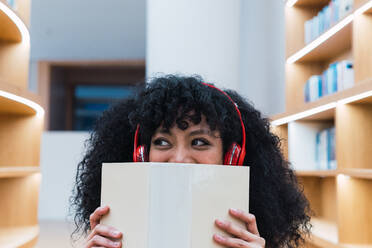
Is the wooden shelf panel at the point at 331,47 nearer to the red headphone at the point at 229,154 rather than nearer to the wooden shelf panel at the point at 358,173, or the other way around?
the wooden shelf panel at the point at 358,173

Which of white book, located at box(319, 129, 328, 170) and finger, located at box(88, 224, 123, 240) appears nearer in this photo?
finger, located at box(88, 224, 123, 240)

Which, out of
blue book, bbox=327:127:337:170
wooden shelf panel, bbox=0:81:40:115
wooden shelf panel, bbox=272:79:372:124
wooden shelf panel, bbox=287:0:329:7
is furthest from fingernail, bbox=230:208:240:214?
wooden shelf panel, bbox=287:0:329:7

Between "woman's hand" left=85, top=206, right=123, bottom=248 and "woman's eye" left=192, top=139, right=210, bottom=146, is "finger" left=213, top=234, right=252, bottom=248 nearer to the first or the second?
"woman's hand" left=85, top=206, right=123, bottom=248

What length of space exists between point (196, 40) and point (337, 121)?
1537mm

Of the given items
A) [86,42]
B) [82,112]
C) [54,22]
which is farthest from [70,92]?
[54,22]

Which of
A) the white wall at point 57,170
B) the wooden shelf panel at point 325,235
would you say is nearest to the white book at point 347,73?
the wooden shelf panel at point 325,235

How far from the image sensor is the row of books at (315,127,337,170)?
225 cm

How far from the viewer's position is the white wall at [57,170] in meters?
4.64

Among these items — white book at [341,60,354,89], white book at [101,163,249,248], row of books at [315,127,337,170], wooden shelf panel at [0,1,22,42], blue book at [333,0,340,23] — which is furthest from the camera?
row of books at [315,127,337,170]

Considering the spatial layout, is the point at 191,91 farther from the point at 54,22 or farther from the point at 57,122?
the point at 57,122

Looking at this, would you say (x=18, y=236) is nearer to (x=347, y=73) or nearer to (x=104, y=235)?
(x=104, y=235)

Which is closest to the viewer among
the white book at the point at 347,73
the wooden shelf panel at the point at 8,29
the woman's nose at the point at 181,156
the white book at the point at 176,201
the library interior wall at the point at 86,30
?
the white book at the point at 176,201

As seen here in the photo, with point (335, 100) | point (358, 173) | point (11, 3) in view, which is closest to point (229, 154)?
point (358, 173)

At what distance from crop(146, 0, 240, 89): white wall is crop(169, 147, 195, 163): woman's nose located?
2.20m
